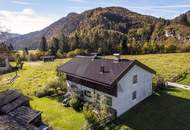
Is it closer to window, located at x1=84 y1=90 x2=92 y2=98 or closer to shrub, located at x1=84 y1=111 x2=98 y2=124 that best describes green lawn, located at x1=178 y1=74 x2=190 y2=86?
window, located at x1=84 y1=90 x2=92 y2=98

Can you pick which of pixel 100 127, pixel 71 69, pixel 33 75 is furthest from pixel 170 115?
pixel 33 75

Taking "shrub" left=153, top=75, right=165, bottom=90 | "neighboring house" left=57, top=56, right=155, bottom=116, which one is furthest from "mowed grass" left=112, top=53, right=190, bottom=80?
"neighboring house" left=57, top=56, right=155, bottom=116

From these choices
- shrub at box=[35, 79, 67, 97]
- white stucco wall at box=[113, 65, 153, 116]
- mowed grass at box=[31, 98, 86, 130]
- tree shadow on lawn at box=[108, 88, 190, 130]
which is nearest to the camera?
tree shadow on lawn at box=[108, 88, 190, 130]

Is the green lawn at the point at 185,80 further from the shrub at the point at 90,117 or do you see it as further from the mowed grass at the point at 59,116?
the shrub at the point at 90,117

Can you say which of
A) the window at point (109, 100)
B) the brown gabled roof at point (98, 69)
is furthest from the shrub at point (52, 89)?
the window at point (109, 100)

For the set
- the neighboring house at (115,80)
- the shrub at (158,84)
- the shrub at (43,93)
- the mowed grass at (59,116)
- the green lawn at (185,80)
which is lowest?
the mowed grass at (59,116)

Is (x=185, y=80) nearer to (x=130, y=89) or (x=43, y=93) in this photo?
(x=130, y=89)
